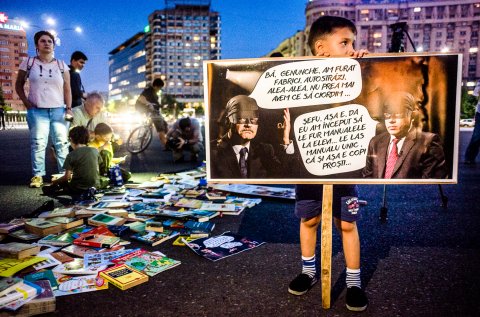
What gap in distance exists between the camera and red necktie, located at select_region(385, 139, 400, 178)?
2049 mm

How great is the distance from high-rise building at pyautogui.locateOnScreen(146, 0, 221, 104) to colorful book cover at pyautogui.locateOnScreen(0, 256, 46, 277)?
14433 cm

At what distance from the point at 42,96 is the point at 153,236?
347 cm

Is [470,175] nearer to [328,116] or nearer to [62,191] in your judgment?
[328,116]

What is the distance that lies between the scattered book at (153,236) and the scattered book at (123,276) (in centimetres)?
57

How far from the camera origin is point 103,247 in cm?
312

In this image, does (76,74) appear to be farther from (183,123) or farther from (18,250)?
(18,250)

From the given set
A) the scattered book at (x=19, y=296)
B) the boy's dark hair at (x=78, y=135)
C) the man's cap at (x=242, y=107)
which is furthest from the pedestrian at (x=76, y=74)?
the man's cap at (x=242, y=107)

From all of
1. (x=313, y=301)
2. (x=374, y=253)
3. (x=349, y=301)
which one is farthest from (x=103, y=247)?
(x=374, y=253)

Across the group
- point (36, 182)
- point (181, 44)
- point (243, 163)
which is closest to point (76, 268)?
point (243, 163)

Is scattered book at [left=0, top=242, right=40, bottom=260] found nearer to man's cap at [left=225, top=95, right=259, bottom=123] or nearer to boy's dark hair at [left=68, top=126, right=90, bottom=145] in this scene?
man's cap at [left=225, top=95, right=259, bottom=123]

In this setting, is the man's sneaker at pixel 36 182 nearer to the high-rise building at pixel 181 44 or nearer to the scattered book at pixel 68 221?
the scattered book at pixel 68 221

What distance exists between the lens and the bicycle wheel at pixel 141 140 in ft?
31.2

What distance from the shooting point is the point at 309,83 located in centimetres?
207

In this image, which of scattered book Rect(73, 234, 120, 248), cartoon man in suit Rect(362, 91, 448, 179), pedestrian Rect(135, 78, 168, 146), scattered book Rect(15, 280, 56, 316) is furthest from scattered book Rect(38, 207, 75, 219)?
pedestrian Rect(135, 78, 168, 146)
